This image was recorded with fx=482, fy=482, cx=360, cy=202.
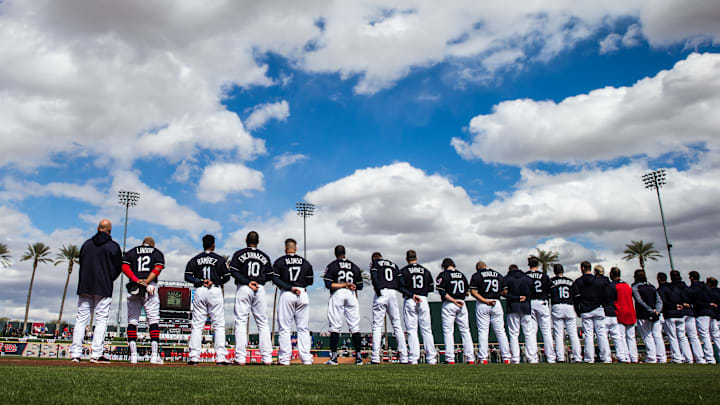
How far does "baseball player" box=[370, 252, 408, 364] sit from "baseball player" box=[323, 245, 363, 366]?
652mm

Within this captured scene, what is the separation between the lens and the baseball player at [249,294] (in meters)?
9.16

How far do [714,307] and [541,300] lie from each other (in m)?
5.51

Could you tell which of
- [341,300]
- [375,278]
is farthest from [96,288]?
[375,278]

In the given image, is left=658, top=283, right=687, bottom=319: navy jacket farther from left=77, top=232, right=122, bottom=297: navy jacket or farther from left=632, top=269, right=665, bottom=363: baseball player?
left=77, top=232, right=122, bottom=297: navy jacket

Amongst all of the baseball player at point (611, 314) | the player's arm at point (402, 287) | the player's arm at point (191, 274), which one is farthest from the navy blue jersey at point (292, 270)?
the baseball player at point (611, 314)

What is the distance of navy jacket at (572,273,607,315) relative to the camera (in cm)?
1245

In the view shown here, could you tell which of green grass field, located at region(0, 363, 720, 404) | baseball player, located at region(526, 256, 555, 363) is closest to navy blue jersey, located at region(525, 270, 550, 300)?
baseball player, located at region(526, 256, 555, 363)

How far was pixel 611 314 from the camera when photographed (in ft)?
41.7

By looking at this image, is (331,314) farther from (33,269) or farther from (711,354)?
(33,269)

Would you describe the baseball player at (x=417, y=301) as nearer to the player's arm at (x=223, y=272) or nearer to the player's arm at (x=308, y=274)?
the player's arm at (x=308, y=274)

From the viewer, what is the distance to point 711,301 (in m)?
13.6

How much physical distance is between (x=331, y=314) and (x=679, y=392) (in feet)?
21.8

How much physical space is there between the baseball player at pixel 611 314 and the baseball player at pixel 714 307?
3041mm

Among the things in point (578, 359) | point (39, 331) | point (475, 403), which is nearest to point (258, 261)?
point (475, 403)
